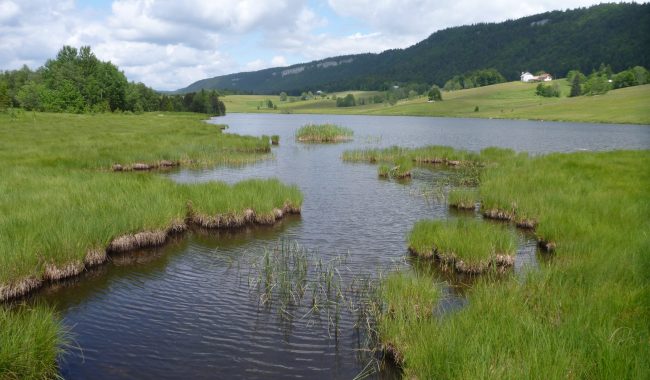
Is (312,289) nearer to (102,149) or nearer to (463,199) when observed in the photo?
(463,199)

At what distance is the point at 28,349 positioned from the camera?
845cm

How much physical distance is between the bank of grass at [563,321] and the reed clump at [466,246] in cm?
181

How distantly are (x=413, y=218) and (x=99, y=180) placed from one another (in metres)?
16.0

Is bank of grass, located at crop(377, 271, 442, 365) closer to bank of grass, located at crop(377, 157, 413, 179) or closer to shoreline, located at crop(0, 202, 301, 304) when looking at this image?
shoreline, located at crop(0, 202, 301, 304)

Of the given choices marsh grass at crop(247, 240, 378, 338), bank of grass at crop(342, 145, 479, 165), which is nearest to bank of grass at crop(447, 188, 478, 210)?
marsh grass at crop(247, 240, 378, 338)

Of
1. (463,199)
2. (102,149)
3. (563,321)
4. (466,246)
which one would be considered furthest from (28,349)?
(102,149)

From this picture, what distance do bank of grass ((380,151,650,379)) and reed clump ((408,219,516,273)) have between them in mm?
1806

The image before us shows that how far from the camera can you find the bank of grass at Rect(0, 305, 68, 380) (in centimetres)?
812

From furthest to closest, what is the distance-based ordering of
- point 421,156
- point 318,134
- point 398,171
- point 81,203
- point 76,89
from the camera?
1. point 76,89
2. point 318,134
3. point 421,156
4. point 398,171
5. point 81,203

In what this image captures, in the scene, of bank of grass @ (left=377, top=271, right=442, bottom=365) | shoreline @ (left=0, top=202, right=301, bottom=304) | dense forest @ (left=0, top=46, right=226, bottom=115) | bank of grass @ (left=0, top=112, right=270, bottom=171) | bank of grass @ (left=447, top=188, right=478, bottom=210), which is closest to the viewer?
bank of grass @ (left=377, top=271, right=442, bottom=365)

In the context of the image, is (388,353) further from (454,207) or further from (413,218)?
(454,207)

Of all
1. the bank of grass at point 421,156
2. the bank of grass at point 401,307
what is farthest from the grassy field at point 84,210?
the bank of grass at point 421,156

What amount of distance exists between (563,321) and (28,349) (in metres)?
10.2

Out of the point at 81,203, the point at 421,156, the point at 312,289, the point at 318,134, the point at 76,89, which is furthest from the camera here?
the point at 76,89
